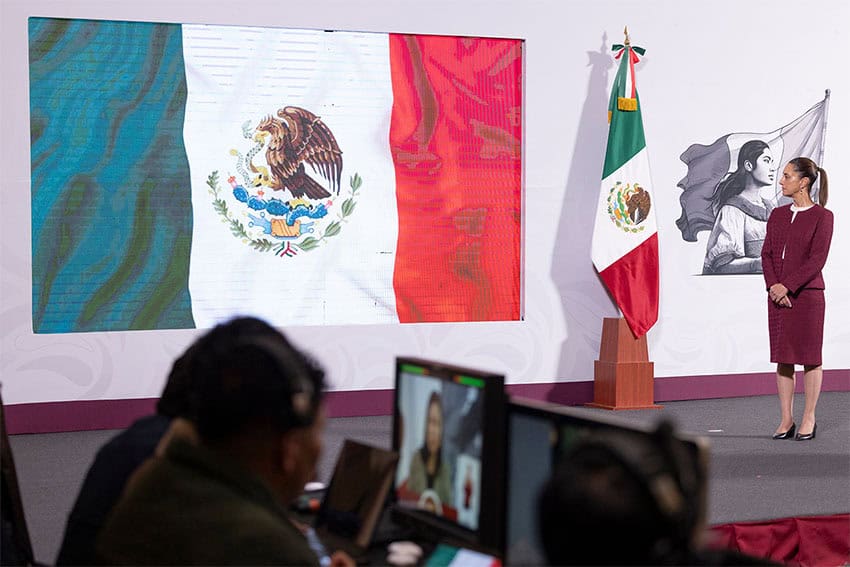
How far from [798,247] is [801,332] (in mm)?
485

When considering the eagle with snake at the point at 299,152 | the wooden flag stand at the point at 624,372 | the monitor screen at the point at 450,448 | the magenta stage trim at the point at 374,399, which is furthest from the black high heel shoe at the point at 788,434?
the monitor screen at the point at 450,448

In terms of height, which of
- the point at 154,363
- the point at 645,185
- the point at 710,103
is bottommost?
the point at 154,363

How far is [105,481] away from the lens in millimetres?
2318

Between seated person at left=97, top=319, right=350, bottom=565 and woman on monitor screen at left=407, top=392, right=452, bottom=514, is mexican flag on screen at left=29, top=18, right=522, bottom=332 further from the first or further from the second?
seated person at left=97, top=319, right=350, bottom=565

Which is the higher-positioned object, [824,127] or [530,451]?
[824,127]

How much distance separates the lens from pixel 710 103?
8148 millimetres

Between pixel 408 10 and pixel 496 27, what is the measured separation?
632 mm

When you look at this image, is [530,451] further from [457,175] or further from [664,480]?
[457,175]

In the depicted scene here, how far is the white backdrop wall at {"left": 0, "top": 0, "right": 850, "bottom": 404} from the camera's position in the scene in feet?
21.7

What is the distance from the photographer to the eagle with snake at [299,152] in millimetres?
7039

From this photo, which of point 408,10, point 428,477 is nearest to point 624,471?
point 428,477

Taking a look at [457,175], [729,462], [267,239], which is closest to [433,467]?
[729,462]

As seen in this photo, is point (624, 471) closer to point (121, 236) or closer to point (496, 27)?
point (121, 236)

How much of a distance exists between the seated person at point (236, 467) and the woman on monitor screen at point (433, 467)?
0.49 metres
